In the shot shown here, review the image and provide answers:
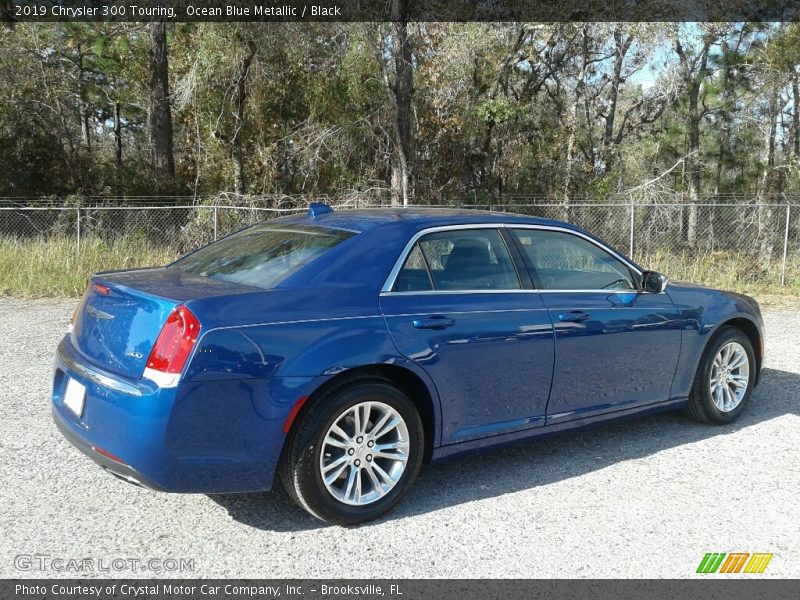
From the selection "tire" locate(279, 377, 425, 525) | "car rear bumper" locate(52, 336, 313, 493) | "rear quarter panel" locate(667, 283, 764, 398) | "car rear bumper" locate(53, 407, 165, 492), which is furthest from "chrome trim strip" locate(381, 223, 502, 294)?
"rear quarter panel" locate(667, 283, 764, 398)

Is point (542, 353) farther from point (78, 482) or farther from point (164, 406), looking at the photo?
point (78, 482)

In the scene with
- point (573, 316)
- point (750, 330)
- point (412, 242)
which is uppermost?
point (412, 242)

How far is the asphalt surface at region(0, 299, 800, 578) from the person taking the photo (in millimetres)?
3689

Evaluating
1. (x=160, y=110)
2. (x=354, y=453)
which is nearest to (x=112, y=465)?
(x=354, y=453)

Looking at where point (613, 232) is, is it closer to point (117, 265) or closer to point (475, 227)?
point (117, 265)

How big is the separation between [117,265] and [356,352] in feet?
36.8

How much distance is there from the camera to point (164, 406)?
11.7 ft

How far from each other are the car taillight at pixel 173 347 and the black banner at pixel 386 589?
0.91 metres

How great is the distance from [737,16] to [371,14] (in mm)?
11574

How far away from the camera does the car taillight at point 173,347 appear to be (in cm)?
359

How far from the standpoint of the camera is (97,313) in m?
4.15

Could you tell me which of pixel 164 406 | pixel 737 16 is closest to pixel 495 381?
pixel 164 406

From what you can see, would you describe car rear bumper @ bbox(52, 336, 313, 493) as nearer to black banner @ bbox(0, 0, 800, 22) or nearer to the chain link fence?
the chain link fence

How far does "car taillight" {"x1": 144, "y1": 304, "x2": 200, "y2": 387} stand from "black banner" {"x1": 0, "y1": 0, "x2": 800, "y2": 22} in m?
15.1
